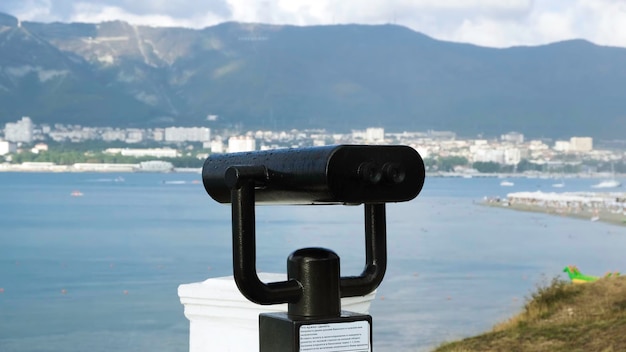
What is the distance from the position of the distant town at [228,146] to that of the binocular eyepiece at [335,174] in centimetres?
11328

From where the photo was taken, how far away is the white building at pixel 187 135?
122000 millimetres

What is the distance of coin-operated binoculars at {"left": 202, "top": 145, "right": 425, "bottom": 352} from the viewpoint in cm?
102

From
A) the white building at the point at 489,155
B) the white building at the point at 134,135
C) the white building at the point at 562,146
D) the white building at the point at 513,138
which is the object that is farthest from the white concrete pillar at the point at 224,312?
the white building at the point at 513,138

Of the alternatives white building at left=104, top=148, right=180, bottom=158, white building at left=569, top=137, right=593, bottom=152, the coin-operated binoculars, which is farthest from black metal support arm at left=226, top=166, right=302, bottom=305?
white building at left=569, top=137, right=593, bottom=152

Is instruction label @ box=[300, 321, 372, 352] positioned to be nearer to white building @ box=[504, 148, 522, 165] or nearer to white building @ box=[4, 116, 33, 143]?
white building @ box=[504, 148, 522, 165]

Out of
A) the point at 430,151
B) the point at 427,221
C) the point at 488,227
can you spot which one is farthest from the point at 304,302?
the point at 430,151

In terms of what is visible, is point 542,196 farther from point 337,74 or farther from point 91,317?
point 337,74

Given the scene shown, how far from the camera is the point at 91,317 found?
2603cm

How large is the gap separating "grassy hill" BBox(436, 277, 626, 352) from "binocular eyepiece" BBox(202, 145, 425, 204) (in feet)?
17.1

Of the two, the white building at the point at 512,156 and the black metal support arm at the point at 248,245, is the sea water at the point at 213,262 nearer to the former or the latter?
the black metal support arm at the point at 248,245

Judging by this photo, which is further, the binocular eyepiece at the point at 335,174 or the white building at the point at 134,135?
the white building at the point at 134,135

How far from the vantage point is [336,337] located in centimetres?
108

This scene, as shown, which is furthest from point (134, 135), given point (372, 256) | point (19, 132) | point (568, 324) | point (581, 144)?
point (372, 256)

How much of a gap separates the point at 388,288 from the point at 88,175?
392ft
